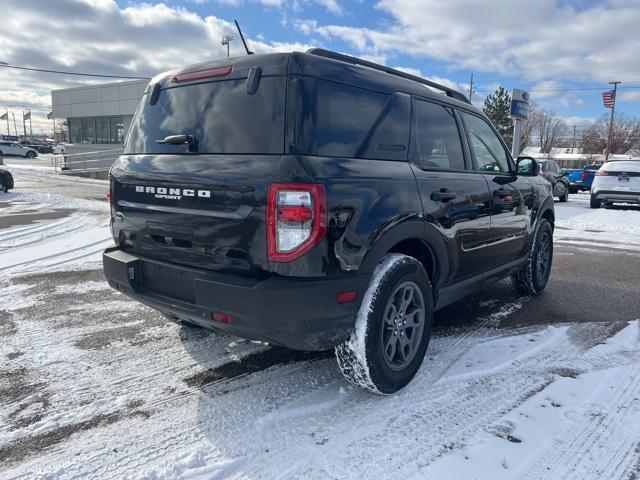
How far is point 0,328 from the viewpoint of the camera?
3.96 m

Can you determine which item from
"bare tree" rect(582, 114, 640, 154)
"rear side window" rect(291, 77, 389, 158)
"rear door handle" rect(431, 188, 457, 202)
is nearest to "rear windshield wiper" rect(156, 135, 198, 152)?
"rear side window" rect(291, 77, 389, 158)

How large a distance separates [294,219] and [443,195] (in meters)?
1.37

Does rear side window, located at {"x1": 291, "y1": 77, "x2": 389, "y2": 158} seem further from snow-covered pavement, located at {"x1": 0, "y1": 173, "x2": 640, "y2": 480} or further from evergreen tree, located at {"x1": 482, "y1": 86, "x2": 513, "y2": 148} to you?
evergreen tree, located at {"x1": 482, "y1": 86, "x2": 513, "y2": 148}

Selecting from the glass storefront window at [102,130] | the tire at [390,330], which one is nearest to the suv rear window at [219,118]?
the tire at [390,330]

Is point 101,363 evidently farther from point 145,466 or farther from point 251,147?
point 251,147

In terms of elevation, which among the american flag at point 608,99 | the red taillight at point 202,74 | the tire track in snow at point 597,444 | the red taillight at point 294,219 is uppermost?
the american flag at point 608,99

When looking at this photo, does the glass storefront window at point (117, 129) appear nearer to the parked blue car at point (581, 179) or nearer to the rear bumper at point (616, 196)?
the parked blue car at point (581, 179)

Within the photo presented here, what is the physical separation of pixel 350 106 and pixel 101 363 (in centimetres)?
240

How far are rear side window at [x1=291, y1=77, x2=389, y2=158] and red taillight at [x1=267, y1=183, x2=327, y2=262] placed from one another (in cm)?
25

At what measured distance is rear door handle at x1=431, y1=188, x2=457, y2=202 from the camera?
3.27 metres

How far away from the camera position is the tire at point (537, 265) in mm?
5160

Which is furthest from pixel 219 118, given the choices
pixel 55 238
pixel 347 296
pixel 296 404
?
pixel 55 238

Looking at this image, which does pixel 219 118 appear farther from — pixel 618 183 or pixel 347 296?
pixel 618 183

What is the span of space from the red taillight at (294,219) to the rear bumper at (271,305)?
16 cm
